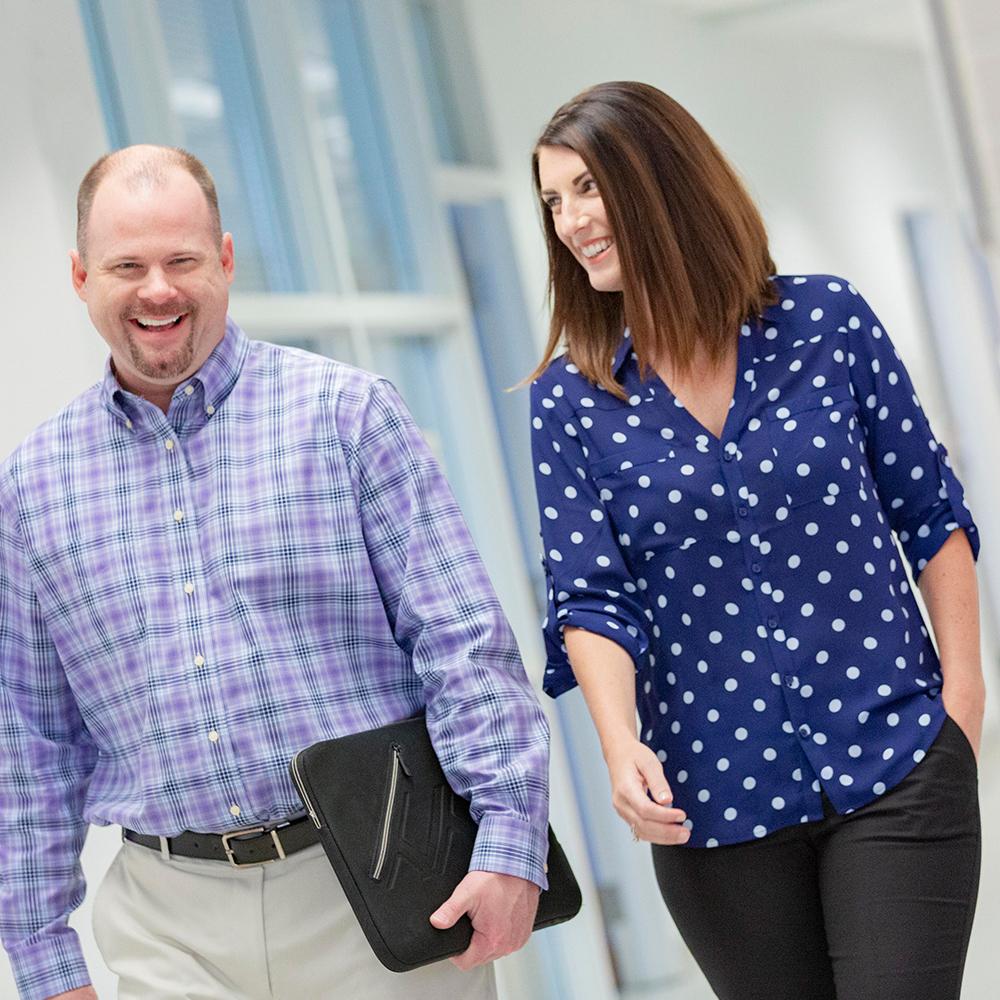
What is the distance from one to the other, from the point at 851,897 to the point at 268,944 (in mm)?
701

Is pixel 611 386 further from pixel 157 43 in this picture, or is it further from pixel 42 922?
pixel 157 43

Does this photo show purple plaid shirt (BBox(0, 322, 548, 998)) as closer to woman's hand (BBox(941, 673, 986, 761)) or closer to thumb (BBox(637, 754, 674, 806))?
thumb (BBox(637, 754, 674, 806))

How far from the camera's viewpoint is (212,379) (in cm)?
208

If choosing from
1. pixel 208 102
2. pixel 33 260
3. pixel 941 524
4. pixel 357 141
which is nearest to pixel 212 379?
pixel 941 524

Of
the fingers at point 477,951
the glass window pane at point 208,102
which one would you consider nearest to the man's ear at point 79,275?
the fingers at point 477,951

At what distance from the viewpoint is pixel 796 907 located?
194 cm

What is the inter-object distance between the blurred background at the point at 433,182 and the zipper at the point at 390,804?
1.09 metres

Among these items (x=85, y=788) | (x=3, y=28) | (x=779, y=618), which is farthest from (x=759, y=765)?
(x=3, y=28)

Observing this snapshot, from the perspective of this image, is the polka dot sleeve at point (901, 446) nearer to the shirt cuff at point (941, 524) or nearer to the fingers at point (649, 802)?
the shirt cuff at point (941, 524)

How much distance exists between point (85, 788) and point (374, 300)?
8.94ft

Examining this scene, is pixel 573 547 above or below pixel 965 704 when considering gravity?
above

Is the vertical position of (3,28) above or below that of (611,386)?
above

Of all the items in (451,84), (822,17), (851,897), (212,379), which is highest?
(822,17)

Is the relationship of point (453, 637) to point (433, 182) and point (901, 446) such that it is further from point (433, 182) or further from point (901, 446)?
point (433, 182)
